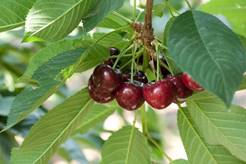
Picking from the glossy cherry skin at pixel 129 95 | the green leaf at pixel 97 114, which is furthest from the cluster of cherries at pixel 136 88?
the green leaf at pixel 97 114

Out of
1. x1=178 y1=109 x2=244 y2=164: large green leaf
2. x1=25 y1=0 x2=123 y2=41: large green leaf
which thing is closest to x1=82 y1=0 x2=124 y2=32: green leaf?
x1=25 y1=0 x2=123 y2=41: large green leaf

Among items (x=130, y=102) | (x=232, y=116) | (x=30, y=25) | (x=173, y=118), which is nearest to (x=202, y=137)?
(x=232, y=116)

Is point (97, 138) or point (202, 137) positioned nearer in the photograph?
point (202, 137)

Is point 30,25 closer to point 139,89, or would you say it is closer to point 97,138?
point 139,89

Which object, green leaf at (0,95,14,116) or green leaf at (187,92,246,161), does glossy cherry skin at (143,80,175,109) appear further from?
green leaf at (0,95,14,116)

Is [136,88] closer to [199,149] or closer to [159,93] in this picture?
Result: [159,93]

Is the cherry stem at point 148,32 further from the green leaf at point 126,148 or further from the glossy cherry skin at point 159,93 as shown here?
→ the green leaf at point 126,148

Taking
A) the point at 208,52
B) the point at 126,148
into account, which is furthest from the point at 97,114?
the point at 208,52
